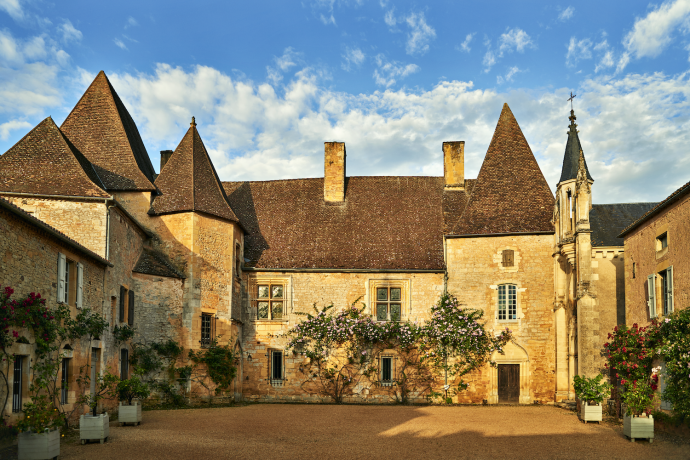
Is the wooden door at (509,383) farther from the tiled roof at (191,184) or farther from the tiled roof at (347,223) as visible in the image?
the tiled roof at (191,184)

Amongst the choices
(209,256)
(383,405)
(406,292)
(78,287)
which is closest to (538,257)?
(406,292)

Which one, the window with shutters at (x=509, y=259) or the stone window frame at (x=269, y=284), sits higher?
the window with shutters at (x=509, y=259)

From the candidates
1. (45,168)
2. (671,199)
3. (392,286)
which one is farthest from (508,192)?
(45,168)

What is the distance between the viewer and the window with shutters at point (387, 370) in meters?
21.5

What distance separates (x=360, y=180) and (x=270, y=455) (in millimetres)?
16928

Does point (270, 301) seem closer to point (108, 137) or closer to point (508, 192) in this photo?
point (108, 137)

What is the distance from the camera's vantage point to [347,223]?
2423cm

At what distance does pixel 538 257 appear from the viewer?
21.2 m

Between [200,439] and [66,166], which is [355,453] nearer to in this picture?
[200,439]

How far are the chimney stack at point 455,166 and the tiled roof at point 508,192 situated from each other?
1514 millimetres

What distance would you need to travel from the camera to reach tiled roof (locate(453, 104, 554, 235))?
70.8 ft

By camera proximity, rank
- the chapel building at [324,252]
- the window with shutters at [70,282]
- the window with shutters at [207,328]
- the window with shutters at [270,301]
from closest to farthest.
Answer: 1. the window with shutters at [70,282]
2. the chapel building at [324,252]
3. the window with shutters at [207,328]
4. the window with shutters at [270,301]

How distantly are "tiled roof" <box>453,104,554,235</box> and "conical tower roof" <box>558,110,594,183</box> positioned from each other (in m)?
1.82

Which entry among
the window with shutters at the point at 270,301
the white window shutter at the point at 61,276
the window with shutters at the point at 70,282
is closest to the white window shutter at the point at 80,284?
the window with shutters at the point at 70,282
